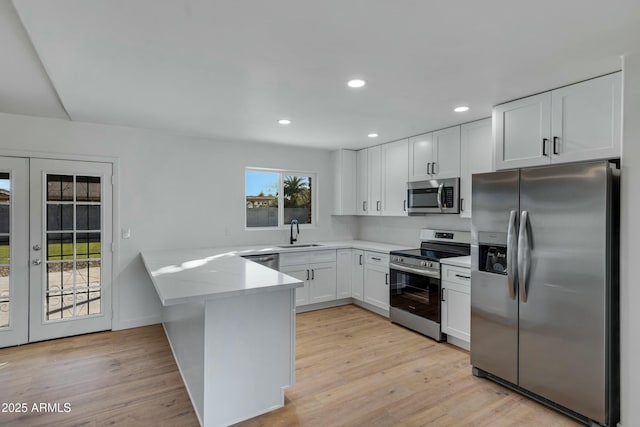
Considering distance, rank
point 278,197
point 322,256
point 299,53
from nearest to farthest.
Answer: point 299,53
point 322,256
point 278,197

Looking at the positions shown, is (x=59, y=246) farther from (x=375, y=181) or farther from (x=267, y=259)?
(x=375, y=181)

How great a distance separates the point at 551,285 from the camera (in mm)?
2406

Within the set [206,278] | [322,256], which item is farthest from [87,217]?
[322,256]

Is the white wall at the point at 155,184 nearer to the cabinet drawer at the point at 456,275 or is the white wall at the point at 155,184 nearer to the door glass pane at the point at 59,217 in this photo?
the door glass pane at the point at 59,217

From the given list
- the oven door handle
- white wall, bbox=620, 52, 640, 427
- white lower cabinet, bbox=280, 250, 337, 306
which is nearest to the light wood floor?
white wall, bbox=620, 52, 640, 427

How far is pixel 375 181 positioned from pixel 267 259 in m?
1.93

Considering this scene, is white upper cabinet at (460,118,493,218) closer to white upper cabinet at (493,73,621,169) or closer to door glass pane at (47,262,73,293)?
white upper cabinet at (493,73,621,169)

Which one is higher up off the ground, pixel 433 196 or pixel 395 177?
pixel 395 177

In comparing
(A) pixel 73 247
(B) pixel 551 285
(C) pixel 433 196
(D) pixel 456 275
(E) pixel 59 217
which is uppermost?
(C) pixel 433 196

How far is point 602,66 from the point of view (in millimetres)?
2246

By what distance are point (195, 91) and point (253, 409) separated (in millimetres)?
2407

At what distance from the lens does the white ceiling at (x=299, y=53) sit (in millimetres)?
1638

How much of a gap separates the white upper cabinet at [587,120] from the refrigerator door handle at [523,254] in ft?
1.94

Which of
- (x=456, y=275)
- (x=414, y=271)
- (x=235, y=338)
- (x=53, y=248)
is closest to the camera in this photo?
(x=235, y=338)
